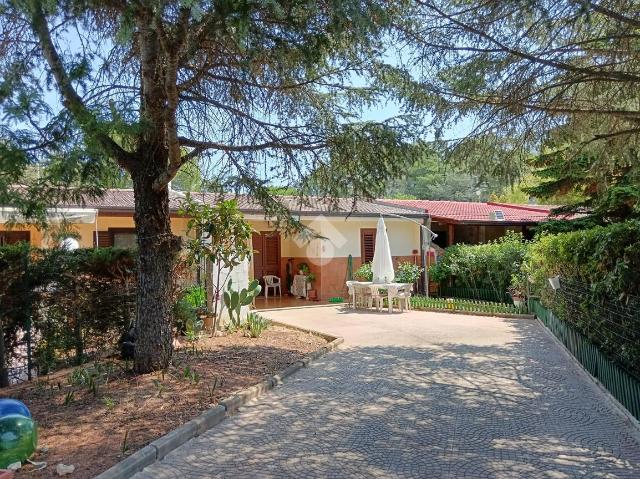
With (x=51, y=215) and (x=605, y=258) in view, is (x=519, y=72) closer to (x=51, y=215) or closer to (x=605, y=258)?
(x=605, y=258)

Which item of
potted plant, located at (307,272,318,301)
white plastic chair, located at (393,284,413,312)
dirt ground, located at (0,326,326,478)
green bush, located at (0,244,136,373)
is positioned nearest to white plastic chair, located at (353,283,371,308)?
white plastic chair, located at (393,284,413,312)

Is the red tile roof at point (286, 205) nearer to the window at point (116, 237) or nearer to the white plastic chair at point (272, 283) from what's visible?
the window at point (116, 237)

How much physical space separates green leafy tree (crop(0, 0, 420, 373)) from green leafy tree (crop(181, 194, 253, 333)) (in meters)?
1.66

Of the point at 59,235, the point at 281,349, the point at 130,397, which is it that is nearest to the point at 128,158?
the point at 59,235

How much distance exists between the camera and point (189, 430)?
5.31m

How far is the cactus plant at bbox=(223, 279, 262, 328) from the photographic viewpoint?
11219 millimetres

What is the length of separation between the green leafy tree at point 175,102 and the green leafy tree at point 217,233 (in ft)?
5.46

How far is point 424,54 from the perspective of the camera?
25.7 ft

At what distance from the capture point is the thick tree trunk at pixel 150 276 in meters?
7.22

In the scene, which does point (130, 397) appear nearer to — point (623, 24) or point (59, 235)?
point (59, 235)

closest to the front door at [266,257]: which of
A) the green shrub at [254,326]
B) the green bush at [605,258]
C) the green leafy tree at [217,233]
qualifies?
the green shrub at [254,326]

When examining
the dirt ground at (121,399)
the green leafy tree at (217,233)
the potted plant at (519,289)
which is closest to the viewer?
the dirt ground at (121,399)

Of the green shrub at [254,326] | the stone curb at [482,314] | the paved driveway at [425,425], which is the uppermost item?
the green shrub at [254,326]

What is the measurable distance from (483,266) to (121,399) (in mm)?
14487
